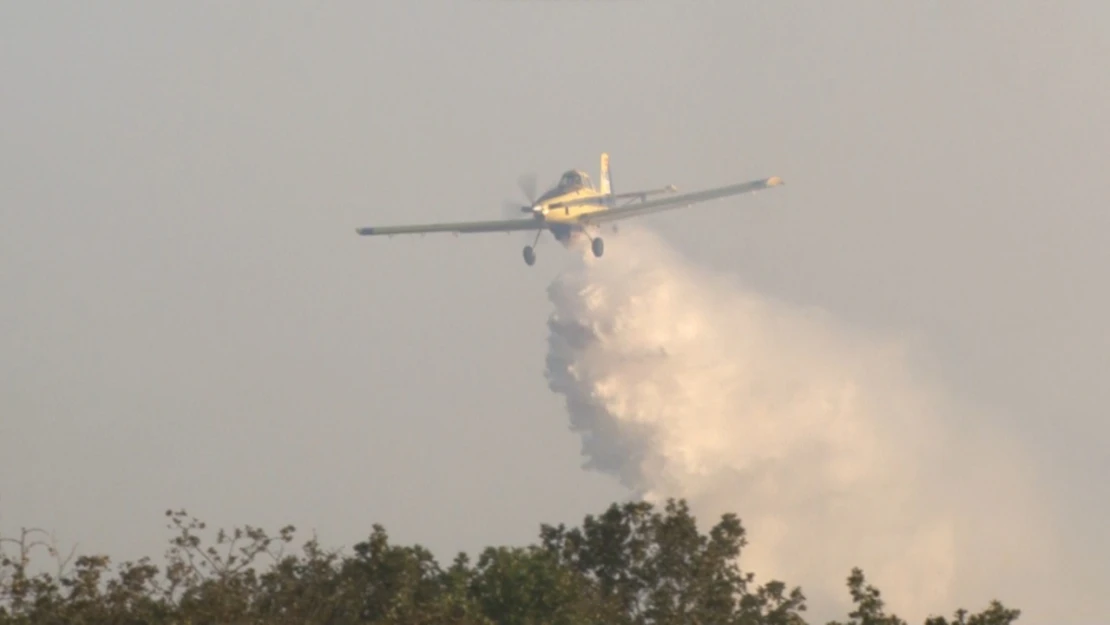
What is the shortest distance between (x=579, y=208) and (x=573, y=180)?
1.45m

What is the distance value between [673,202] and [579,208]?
5.48m

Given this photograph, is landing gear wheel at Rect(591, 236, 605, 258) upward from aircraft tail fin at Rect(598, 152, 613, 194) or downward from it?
downward

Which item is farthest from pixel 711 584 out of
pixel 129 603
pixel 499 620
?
pixel 129 603

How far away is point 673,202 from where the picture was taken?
83500mm

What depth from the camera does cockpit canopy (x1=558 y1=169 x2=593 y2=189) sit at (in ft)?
263

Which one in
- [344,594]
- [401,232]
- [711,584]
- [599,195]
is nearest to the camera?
[344,594]

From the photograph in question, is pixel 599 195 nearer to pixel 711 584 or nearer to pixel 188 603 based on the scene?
pixel 711 584

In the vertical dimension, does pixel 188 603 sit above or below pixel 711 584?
below

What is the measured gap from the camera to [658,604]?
4869cm

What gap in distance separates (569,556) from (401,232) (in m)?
38.4

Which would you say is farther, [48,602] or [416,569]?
[416,569]

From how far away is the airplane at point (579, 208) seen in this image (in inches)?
3091

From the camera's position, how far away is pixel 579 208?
79.9 metres

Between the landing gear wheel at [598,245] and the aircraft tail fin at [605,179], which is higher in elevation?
the aircraft tail fin at [605,179]
